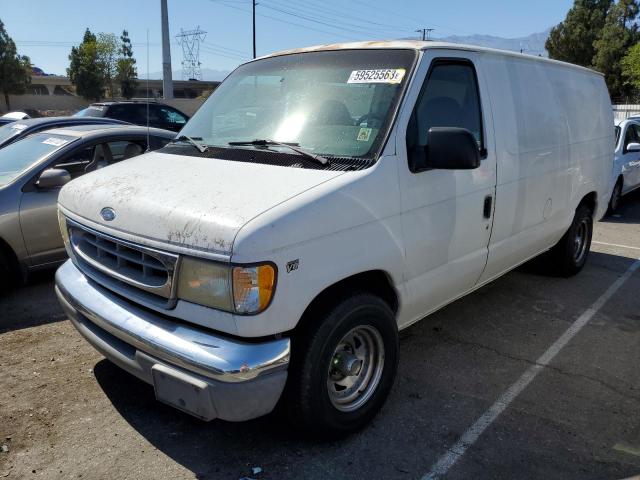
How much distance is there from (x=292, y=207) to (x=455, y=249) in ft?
4.96

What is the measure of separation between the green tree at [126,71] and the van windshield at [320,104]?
56.2 m

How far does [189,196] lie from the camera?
2.78m

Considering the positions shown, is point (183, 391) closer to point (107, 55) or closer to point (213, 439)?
point (213, 439)

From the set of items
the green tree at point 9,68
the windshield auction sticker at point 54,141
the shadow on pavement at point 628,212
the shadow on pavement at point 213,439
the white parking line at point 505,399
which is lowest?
the shadow on pavement at point 213,439

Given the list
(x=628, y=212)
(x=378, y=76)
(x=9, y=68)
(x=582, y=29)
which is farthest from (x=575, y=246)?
(x=9, y=68)

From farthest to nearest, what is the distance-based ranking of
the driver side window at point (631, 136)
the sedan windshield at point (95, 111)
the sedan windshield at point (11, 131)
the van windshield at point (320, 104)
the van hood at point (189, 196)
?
the sedan windshield at point (95, 111), the driver side window at point (631, 136), the sedan windshield at point (11, 131), the van windshield at point (320, 104), the van hood at point (189, 196)

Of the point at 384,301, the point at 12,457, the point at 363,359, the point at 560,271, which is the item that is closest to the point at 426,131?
the point at 384,301

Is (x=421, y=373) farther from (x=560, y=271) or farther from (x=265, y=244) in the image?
(x=560, y=271)

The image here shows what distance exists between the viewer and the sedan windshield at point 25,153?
5500 millimetres

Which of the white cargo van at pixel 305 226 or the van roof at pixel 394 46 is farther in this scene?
the van roof at pixel 394 46

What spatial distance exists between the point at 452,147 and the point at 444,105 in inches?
24.6

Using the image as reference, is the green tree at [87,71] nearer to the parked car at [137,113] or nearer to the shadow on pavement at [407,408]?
the parked car at [137,113]

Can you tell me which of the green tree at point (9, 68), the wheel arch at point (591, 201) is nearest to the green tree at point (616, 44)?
the wheel arch at point (591, 201)

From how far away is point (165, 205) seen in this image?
273 centimetres
